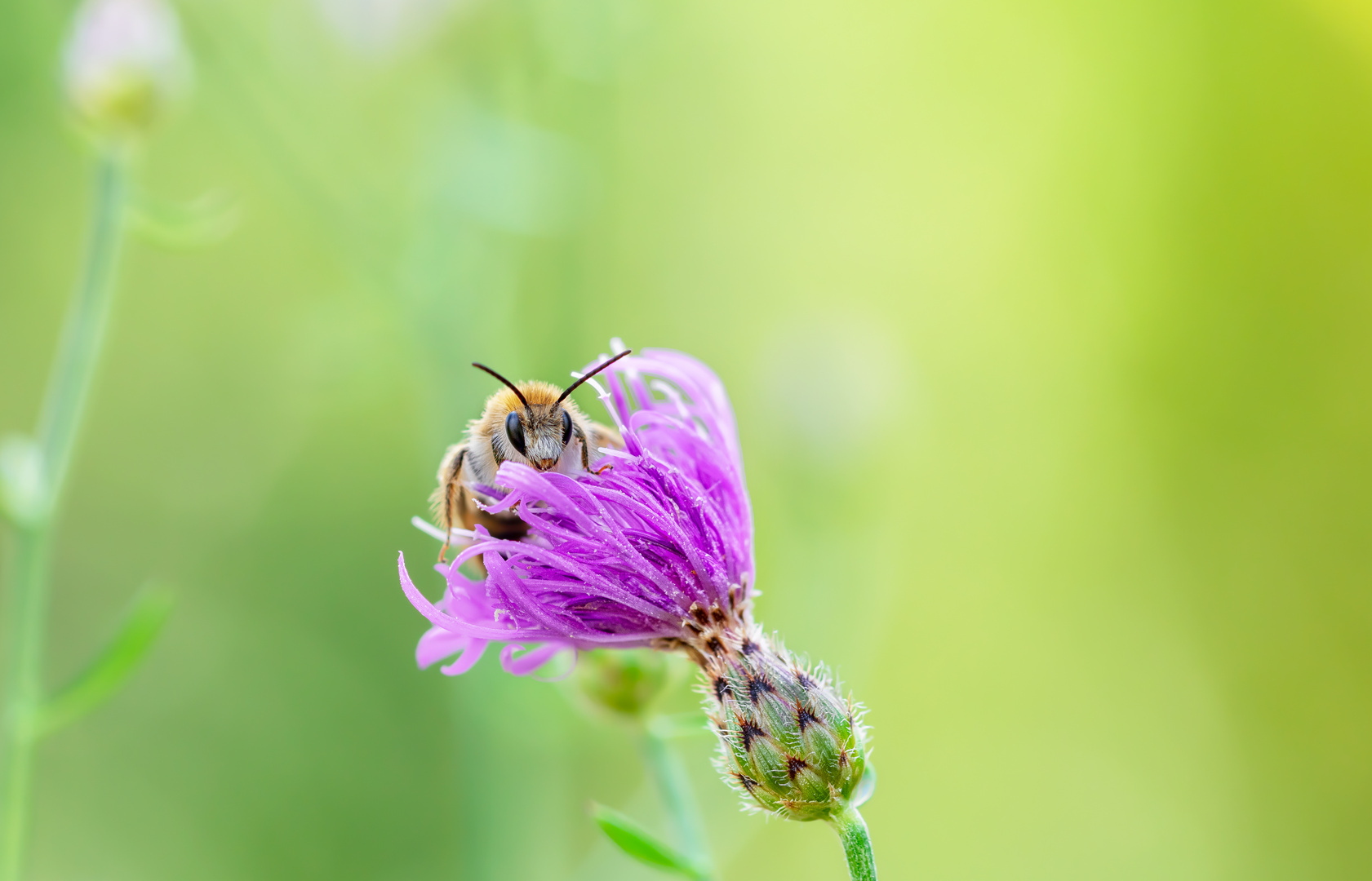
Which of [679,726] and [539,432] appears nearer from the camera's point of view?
[539,432]

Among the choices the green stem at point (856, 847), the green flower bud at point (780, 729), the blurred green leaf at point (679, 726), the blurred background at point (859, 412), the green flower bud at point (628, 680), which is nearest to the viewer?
the green stem at point (856, 847)

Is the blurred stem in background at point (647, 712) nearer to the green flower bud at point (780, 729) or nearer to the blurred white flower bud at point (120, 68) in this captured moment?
the green flower bud at point (780, 729)

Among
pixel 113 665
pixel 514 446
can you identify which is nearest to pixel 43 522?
pixel 113 665

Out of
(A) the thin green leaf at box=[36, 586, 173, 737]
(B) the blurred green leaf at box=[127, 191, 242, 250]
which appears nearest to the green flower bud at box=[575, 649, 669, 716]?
(A) the thin green leaf at box=[36, 586, 173, 737]

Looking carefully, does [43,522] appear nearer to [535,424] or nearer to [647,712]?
[535,424]

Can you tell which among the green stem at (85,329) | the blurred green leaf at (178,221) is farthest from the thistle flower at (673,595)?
the blurred green leaf at (178,221)

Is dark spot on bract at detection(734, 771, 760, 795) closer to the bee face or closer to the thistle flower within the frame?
the thistle flower
